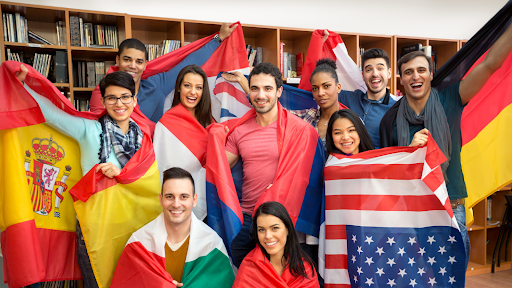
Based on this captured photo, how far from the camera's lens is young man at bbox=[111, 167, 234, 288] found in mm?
1985

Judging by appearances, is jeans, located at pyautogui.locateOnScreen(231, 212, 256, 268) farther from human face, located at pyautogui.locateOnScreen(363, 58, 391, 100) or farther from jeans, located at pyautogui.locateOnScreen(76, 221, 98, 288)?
human face, located at pyautogui.locateOnScreen(363, 58, 391, 100)

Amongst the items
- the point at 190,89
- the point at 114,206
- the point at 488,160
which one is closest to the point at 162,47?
the point at 190,89

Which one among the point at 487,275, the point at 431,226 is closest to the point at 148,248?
the point at 431,226

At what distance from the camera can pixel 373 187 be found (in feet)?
6.86

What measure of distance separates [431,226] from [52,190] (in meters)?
2.16

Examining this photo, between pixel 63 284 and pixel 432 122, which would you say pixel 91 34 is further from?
pixel 432 122

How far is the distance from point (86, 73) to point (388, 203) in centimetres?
298

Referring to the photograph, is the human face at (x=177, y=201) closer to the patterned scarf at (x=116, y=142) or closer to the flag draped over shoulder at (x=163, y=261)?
the flag draped over shoulder at (x=163, y=261)

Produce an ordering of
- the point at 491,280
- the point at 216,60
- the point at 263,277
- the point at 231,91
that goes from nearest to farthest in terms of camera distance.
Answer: the point at 263,277 → the point at 231,91 → the point at 216,60 → the point at 491,280

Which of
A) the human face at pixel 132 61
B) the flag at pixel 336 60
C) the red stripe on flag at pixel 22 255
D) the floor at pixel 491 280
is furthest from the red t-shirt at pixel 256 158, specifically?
the floor at pixel 491 280

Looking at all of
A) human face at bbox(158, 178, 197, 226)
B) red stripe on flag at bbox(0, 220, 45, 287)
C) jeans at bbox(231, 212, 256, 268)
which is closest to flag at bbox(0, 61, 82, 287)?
red stripe on flag at bbox(0, 220, 45, 287)

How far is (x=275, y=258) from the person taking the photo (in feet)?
6.70

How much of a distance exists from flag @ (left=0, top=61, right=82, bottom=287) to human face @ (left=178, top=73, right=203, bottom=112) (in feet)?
2.42

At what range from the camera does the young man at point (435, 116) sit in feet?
6.95
